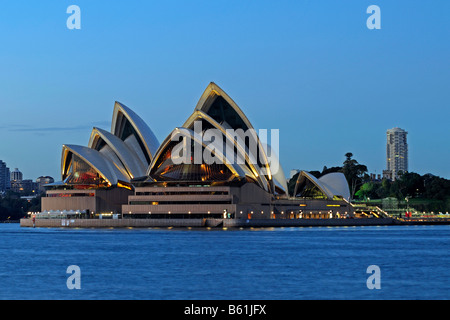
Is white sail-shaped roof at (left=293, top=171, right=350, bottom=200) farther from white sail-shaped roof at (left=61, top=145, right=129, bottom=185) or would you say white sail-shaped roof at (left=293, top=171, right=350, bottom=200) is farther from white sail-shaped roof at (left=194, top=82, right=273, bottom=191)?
white sail-shaped roof at (left=61, top=145, right=129, bottom=185)

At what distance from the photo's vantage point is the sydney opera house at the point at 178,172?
104 meters

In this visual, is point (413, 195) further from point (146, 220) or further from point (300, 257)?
point (300, 257)

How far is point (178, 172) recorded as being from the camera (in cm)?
10681

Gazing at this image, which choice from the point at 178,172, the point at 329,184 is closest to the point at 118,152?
the point at 178,172

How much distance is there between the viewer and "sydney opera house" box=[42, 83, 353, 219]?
341 ft

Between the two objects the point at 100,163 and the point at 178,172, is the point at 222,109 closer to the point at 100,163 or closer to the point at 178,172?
the point at 178,172

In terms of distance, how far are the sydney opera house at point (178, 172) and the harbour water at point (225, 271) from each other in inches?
1523

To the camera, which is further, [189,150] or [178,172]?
[189,150]

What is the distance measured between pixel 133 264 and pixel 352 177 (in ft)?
418

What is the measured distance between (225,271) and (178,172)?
213 feet

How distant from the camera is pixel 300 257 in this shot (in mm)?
51562

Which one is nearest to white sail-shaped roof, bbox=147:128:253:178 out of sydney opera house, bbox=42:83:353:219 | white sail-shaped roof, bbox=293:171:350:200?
sydney opera house, bbox=42:83:353:219

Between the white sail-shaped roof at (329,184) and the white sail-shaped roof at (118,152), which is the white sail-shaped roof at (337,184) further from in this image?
the white sail-shaped roof at (118,152)

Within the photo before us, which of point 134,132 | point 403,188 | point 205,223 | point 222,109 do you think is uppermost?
point 222,109
